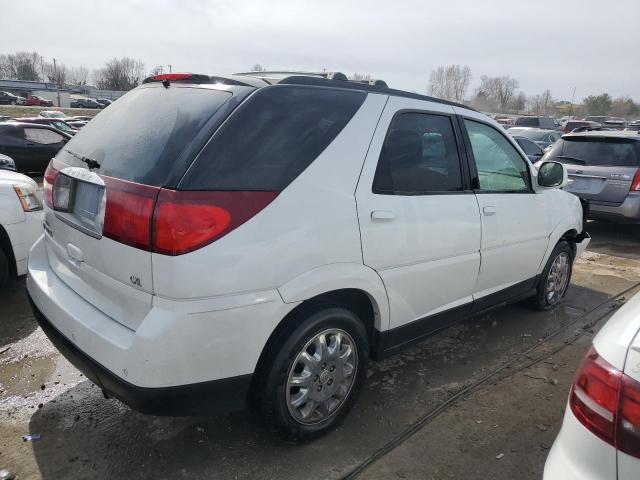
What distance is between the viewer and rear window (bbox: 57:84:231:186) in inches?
86.0

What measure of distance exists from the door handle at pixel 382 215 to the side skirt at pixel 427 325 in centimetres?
68

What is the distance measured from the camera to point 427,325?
321 centimetres

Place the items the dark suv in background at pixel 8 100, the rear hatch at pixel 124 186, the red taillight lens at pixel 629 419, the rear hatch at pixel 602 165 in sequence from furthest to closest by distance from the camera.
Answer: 1. the dark suv in background at pixel 8 100
2. the rear hatch at pixel 602 165
3. the rear hatch at pixel 124 186
4. the red taillight lens at pixel 629 419

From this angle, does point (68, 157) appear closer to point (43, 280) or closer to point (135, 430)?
point (43, 280)

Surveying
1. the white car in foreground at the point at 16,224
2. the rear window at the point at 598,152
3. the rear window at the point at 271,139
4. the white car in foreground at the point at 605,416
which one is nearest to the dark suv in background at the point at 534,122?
the rear window at the point at 598,152

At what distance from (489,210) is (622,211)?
4.99 meters

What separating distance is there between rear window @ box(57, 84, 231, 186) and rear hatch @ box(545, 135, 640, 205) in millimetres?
6595

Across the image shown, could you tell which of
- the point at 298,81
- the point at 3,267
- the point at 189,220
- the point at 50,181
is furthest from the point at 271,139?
the point at 3,267

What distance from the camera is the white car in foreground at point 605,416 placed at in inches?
55.6

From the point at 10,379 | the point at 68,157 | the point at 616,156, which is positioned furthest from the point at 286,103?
the point at 616,156

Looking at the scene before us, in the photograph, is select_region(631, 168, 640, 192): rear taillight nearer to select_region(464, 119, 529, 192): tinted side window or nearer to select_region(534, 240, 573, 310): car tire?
select_region(534, 240, 573, 310): car tire

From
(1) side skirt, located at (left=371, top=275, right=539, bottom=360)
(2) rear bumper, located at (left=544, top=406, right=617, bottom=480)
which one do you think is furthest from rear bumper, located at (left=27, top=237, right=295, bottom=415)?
(2) rear bumper, located at (left=544, top=406, right=617, bottom=480)

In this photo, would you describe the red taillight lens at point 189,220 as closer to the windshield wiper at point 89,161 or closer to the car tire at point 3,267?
the windshield wiper at point 89,161

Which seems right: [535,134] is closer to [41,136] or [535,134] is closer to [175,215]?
[41,136]
